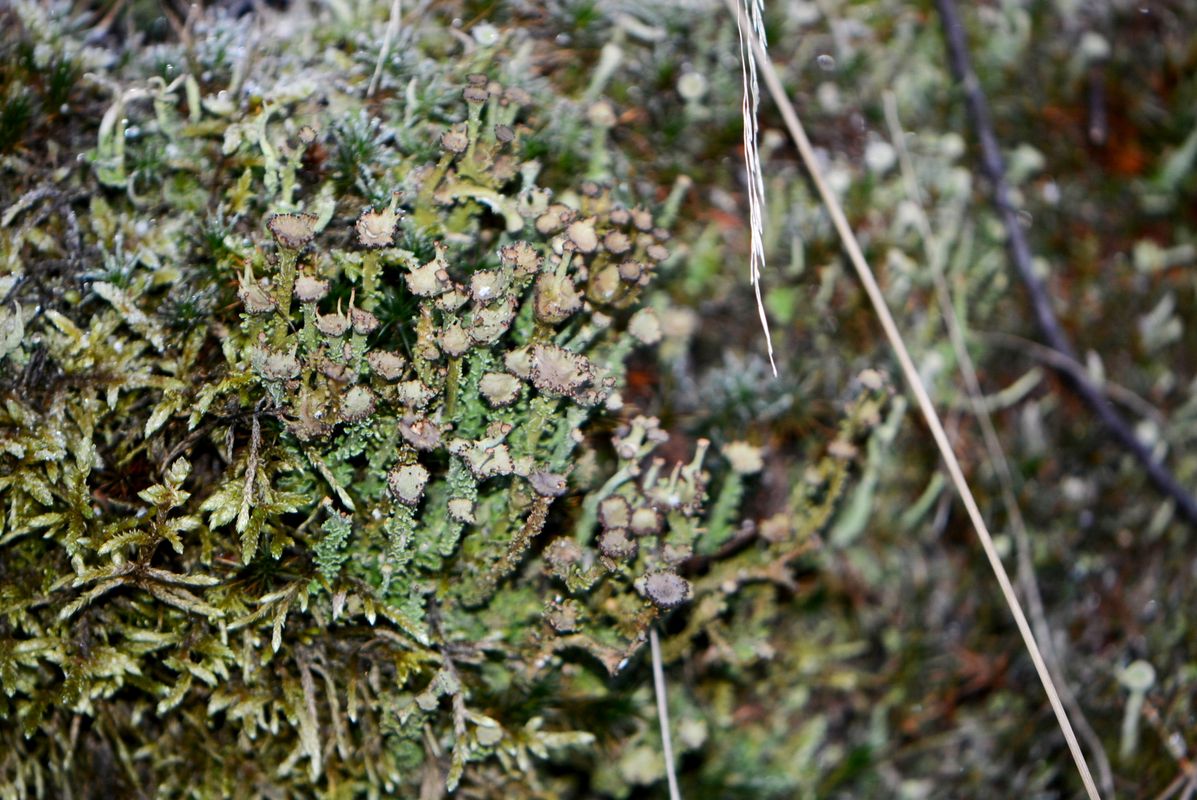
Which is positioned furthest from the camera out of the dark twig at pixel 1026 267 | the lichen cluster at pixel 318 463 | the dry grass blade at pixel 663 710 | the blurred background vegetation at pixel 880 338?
the dark twig at pixel 1026 267

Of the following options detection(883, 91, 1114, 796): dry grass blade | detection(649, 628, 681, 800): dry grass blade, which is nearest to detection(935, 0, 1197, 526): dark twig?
detection(883, 91, 1114, 796): dry grass blade

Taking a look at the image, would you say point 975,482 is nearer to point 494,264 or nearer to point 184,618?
point 494,264

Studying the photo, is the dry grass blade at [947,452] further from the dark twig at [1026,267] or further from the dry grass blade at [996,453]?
the dark twig at [1026,267]

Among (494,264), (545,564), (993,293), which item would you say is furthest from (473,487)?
(993,293)

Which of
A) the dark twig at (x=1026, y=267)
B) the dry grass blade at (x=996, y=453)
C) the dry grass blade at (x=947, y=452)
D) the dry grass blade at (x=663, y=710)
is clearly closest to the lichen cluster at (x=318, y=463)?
the dry grass blade at (x=663, y=710)

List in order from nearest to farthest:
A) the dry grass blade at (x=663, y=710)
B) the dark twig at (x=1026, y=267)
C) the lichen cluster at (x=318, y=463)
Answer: the lichen cluster at (x=318, y=463) → the dry grass blade at (x=663, y=710) → the dark twig at (x=1026, y=267)
